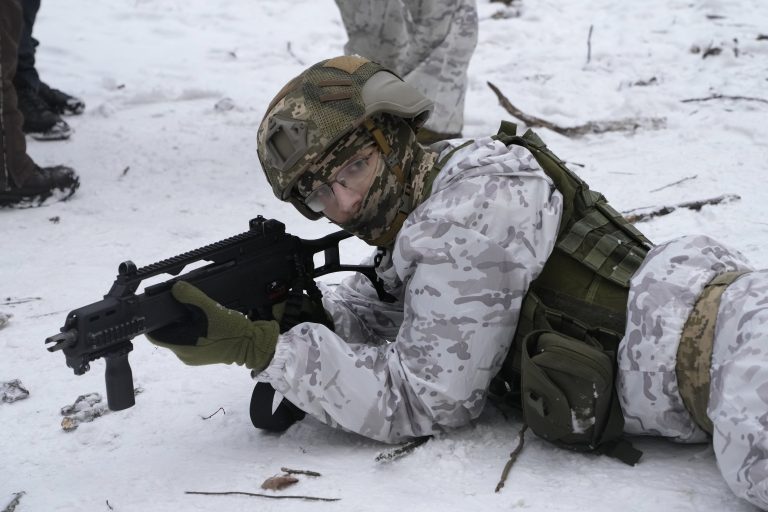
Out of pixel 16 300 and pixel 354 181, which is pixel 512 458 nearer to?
pixel 354 181

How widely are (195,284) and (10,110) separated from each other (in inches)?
106

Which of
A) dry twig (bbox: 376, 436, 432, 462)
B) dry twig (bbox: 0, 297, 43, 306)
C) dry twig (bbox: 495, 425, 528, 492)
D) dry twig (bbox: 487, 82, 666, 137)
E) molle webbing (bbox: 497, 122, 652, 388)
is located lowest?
dry twig (bbox: 0, 297, 43, 306)

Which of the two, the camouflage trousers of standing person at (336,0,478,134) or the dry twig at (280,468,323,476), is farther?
the camouflage trousers of standing person at (336,0,478,134)

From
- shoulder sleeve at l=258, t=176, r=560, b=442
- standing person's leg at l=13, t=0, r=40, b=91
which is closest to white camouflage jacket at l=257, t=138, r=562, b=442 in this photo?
shoulder sleeve at l=258, t=176, r=560, b=442

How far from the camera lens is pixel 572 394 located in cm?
222

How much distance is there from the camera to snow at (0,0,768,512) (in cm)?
229

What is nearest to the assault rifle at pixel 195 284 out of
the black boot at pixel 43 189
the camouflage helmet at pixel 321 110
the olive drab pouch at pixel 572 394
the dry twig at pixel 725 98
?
the camouflage helmet at pixel 321 110

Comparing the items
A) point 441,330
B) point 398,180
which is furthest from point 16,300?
point 441,330

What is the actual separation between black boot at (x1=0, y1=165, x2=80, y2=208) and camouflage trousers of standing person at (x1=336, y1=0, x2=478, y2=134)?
1812mm

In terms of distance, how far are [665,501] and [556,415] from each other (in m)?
0.34

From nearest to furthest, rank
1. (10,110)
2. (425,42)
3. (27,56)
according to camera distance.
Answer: (10,110)
(425,42)
(27,56)

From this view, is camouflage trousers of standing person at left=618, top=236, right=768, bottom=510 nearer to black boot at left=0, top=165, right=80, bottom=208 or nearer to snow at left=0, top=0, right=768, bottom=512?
snow at left=0, top=0, right=768, bottom=512

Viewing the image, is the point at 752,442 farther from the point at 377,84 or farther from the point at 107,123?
the point at 107,123

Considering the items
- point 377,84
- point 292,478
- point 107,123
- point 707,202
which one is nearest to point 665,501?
point 292,478
